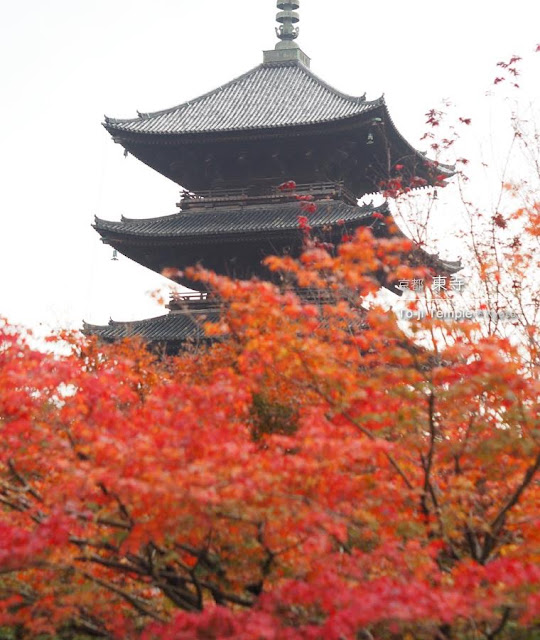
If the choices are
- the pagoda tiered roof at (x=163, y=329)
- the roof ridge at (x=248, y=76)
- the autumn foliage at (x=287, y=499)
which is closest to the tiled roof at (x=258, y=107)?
the roof ridge at (x=248, y=76)

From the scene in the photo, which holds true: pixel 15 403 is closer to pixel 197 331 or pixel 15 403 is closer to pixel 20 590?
pixel 20 590

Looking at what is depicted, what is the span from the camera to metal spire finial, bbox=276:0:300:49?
103 ft

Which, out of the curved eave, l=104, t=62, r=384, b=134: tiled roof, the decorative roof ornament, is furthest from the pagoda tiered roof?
the decorative roof ornament

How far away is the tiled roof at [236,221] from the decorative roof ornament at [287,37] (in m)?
7.12

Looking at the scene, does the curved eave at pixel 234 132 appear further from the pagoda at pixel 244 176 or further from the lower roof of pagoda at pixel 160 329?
the lower roof of pagoda at pixel 160 329

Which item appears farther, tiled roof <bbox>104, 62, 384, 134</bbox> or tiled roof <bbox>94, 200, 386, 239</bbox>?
tiled roof <bbox>104, 62, 384, 134</bbox>

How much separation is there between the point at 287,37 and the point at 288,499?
26229 mm

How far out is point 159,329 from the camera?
2577 centimetres

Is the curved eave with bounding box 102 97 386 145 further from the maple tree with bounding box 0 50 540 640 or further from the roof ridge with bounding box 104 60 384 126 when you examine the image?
the maple tree with bounding box 0 50 540 640

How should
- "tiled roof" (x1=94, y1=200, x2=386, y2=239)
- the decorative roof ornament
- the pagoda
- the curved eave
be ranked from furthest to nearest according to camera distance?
the decorative roof ornament → the pagoda → the curved eave → "tiled roof" (x1=94, y1=200, x2=386, y2=239)

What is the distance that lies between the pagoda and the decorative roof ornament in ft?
9.69

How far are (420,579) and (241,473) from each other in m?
1.63

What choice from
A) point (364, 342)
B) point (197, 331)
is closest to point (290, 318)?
point (364, 342)

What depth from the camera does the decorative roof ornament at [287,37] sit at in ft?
102
